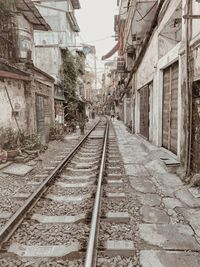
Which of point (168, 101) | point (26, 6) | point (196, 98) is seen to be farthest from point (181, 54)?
point (26, 6)

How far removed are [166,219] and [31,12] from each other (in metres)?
13.7

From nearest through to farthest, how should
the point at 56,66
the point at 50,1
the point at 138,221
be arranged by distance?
the point at 138,221, the point at 56,66, the point at 50,1

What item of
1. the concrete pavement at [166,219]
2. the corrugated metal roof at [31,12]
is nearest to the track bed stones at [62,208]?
the concrete pavement at [166,219]

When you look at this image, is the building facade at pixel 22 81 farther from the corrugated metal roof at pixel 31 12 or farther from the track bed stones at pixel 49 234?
the track bed stones at pixel 49 234

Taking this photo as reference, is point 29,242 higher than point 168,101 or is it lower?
lower

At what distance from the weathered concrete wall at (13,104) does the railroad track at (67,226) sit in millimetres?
4494

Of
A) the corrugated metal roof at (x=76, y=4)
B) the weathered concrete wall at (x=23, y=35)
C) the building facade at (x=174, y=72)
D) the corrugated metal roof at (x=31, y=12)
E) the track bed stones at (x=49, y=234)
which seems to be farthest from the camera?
the corrugated metal roof at (x=76, y=4)

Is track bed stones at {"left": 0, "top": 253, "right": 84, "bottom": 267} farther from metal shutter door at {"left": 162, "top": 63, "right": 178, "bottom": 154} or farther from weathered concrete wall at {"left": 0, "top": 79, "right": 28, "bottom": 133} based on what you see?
weathered concrete wall at {"left": 0, "top": 79, "right": 28, "bottom": 133}

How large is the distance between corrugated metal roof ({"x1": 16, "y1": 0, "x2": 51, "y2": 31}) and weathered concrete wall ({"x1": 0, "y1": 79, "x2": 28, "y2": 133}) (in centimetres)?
473

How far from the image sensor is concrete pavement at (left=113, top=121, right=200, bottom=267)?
3.29m

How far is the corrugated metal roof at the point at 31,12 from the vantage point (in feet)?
43.7

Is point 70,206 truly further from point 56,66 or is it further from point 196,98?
point 56,66

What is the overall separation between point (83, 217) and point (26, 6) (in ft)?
41.9

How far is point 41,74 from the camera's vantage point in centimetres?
1422
